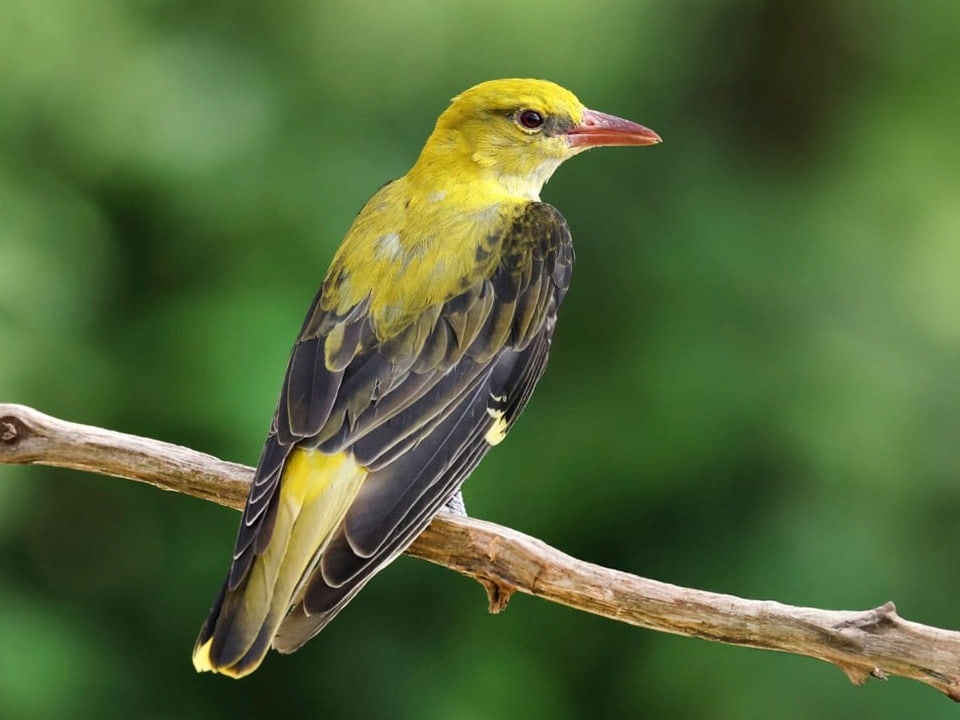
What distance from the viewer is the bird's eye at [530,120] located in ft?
12.3

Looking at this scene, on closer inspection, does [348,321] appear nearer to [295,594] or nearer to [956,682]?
[295,594]

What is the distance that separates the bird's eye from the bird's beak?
92 millimetres

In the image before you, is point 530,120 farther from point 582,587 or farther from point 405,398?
point 582,587

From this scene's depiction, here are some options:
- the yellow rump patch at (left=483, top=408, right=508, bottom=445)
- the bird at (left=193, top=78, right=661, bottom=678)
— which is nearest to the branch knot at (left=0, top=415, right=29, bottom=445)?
the bird at (left=193, top=78, right=661, bottom=678)

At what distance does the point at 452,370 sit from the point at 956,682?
1317mm

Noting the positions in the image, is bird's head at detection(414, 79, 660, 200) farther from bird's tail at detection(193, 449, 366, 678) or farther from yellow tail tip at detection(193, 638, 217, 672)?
yellow tail tip at detection(193, 638, 217, 672)

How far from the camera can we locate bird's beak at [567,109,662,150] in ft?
12.2

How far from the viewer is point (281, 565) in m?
2.89

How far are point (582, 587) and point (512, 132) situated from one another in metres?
1.34

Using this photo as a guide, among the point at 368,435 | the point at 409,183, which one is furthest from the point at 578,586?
the point at 409,183

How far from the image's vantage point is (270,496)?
3.00 meters

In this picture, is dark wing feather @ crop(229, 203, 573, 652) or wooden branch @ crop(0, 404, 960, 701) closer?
wooden branch @ crop(0, 404, 960, 701)

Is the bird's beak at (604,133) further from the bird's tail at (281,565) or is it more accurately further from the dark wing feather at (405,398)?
the bird's tail at (281,565)

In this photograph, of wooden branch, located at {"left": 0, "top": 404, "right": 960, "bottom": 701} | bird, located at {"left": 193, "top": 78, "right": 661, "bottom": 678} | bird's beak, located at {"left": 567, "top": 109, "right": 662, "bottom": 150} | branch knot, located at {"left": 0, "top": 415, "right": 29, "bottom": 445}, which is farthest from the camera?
bird's beak, located at {"left": 567, "top": 109, "right": 662, "bottom": 150}
